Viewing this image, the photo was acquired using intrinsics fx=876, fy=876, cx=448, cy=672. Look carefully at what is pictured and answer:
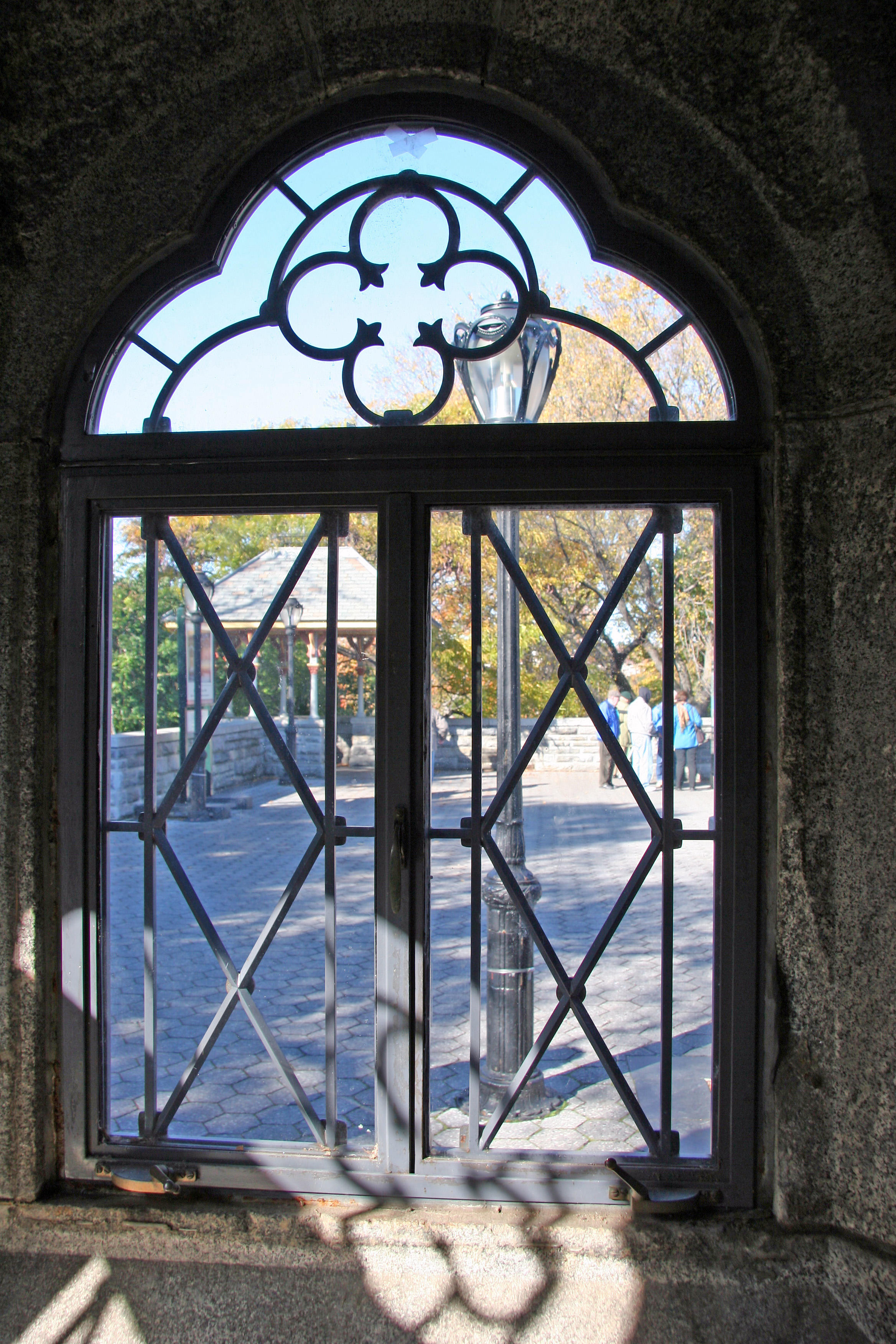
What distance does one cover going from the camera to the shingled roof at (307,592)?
218 cm

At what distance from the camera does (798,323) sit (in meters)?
1.96

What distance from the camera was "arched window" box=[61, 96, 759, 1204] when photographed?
→ 6.82 ft

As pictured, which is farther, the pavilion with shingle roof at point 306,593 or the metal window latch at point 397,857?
the pavilion with shingle roof at point 306,593

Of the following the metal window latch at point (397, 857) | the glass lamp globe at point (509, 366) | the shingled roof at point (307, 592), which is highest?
the glass lamp globe at point (509, 366)

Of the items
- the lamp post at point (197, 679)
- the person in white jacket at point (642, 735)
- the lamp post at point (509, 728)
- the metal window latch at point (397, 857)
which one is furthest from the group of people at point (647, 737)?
the lamp post at point (197, 679)

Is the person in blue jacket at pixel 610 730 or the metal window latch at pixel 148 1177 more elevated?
the person in blue jacket at pixel 610 730

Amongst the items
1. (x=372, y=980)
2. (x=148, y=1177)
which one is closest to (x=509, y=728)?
(x=372, y=980)

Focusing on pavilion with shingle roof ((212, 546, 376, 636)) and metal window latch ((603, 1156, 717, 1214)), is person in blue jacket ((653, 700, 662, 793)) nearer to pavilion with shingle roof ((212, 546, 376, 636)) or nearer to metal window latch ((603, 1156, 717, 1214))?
pavilion with shingle roof ((212, 546, 376, 636))

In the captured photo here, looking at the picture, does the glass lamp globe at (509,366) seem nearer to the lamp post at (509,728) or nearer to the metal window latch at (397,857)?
the lamp post at (509,728)

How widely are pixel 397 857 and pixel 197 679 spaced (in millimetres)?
700

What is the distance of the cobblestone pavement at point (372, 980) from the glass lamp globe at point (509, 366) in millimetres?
940

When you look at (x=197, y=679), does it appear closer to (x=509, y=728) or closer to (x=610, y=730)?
(x=509, y=728)

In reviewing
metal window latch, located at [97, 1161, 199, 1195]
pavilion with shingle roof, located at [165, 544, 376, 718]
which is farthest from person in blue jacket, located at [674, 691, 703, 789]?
metal window latch, located at [97, 1161, 199, 1195]

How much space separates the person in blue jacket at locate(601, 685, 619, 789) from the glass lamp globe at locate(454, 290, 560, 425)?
2.39 ft
